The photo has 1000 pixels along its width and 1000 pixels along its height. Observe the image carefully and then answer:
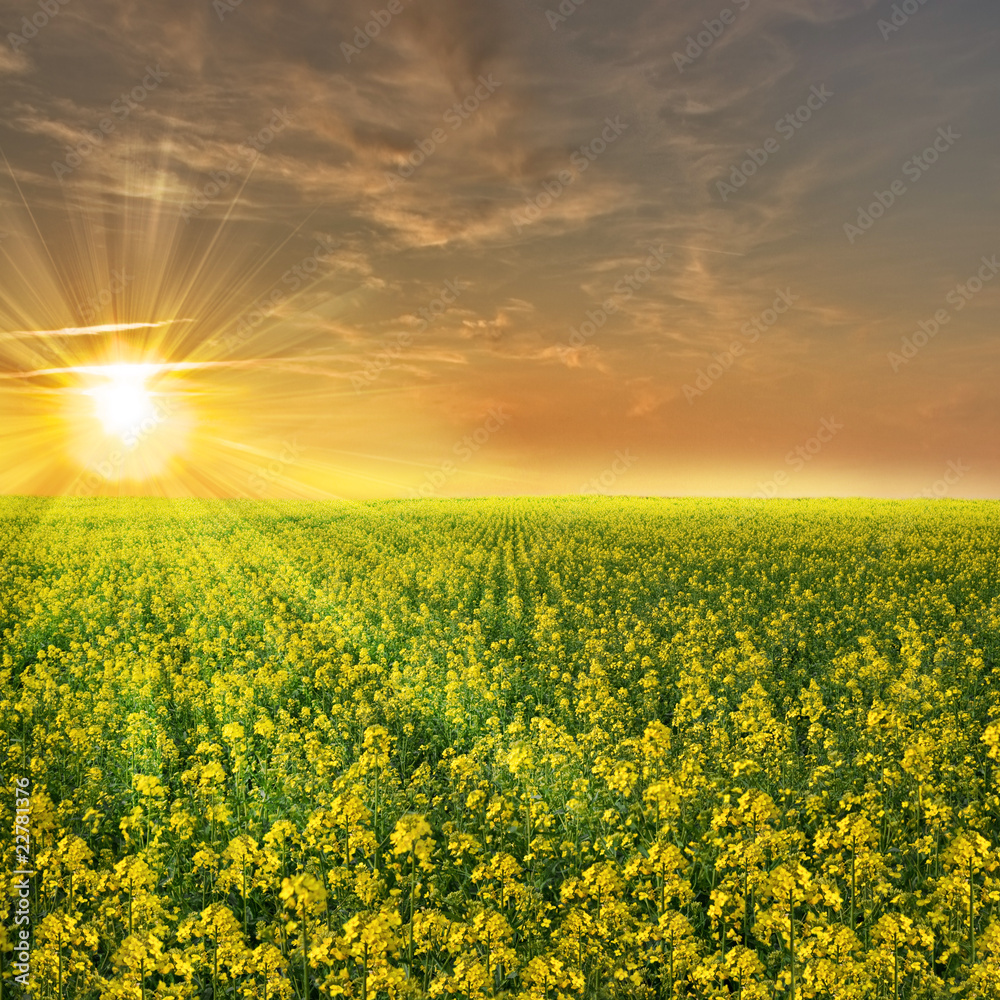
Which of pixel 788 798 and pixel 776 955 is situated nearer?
pixel 776 955

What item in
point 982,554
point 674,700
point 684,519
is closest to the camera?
point 674,700

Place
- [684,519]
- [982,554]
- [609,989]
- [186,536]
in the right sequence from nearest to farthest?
[609,989], [982,554], [186,536], [684,519]

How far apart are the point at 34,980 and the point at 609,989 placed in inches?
172

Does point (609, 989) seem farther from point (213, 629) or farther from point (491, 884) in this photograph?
point (213, 629)

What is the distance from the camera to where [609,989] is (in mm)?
5234

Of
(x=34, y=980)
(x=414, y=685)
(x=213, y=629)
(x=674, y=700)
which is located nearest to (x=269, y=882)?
(x=34, y=980)

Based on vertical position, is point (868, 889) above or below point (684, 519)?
below

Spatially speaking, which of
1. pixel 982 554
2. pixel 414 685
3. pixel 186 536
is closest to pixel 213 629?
pixel 414 685

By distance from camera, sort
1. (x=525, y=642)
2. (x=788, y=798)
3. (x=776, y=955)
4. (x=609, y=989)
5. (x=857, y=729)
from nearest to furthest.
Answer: (x=609, y=989), (x=776, y=955), (x=788, y=798), (x=857, y=729), (x=525, y=642)

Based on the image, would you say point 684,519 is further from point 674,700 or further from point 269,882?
point 269,882

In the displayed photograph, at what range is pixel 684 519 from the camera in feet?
155

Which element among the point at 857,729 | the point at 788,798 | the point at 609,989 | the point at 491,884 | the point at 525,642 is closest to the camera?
the point at 609,989

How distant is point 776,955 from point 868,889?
144cm

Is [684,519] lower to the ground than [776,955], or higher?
higher
